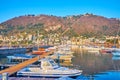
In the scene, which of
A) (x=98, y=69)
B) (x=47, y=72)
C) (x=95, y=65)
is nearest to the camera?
(x=47, y=72)

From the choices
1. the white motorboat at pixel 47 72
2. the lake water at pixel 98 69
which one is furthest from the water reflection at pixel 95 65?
the white motorboat at pixel 47 72

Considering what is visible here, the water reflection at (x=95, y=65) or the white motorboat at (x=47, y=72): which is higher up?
the white motorboat at (x=47, y=72)

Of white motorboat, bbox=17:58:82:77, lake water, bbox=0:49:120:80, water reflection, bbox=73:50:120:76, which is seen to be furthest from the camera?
water reflection, bbox=73:50:120:76

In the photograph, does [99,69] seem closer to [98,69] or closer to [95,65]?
[98,69]

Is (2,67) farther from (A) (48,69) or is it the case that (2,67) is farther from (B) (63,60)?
(B) (63,60)

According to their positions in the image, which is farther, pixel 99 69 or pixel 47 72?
pixel 99 69

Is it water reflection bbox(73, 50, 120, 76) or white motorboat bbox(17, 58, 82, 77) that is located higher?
white motorboat bbox(17, 58, 82, 77)

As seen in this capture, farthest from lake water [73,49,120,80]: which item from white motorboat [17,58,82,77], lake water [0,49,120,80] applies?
white motorboat [17,58,82,77]

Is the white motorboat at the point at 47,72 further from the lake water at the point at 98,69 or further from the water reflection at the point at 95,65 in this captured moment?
the water reflection at the point at 95,65

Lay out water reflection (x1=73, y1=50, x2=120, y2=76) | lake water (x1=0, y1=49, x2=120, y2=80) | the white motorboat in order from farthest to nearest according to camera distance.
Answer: water reflection (x1=73, y1=50, x2=120, y2=76)
lake water (x1=0, y1=49, x2=120, y2=80)
the white motorboat

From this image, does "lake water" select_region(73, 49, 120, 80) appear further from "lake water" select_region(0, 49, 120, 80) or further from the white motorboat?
the white motorboat

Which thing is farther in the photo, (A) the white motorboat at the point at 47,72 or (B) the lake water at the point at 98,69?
(B) the lake water at the point at 98,69

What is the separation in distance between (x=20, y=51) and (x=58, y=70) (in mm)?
69767

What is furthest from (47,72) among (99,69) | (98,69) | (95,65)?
(95,65)
